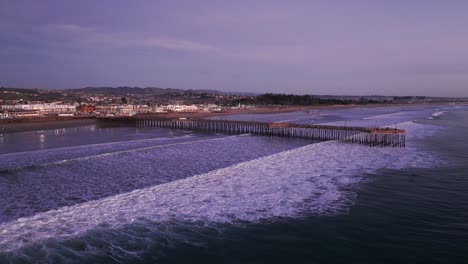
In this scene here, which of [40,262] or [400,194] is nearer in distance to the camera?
[40,262]

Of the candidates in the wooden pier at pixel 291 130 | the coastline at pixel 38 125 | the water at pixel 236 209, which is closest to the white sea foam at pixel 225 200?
the water at pixel 236 209

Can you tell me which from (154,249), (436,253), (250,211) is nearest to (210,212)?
(250,211)

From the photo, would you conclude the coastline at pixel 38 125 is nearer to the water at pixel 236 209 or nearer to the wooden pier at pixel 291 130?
the wooden pier at pixel 291 130

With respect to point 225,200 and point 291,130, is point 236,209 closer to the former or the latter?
point 225,200

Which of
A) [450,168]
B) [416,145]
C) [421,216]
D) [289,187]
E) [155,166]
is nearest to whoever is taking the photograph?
[421,216]

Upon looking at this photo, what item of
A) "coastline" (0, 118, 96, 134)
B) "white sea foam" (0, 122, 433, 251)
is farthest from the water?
"coastline" (0, 118, 96, 134)

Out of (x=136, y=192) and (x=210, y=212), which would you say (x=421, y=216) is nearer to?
(x=210, y=212)

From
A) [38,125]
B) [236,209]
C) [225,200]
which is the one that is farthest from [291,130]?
[38,125]
